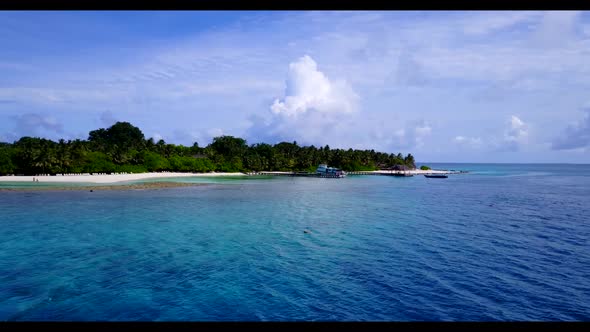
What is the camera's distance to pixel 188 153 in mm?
108938

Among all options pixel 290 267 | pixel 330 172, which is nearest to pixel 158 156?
pixel 330 172

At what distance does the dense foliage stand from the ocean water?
4798 centimetres

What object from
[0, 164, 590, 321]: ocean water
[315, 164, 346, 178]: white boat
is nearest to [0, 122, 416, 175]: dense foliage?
[315, 164, 346, 178]: white boat

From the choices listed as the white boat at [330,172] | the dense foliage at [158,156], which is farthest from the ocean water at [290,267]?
the white boat at [330,172]

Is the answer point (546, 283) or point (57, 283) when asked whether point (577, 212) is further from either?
point (57, 283)

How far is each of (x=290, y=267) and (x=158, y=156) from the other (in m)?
84.9

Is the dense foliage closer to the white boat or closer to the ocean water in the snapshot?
the white boat

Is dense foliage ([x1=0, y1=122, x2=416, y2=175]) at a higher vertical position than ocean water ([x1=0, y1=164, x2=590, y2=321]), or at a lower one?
higher

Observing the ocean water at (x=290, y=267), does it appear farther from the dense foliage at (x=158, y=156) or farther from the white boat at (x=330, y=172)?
the white boat at (x=330, y=172)

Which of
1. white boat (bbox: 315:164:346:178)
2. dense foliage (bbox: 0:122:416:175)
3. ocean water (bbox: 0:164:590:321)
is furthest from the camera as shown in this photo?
white boat (bbox: 315:164:346:178)

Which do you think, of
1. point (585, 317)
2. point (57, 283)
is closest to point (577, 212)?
point (585, 317)

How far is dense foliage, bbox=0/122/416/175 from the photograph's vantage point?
237 ft

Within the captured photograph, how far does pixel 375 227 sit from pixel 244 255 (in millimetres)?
11229

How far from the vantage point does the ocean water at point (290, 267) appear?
38.8ft
